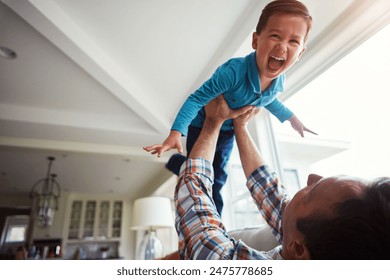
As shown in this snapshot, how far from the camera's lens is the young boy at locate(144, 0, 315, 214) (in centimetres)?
44

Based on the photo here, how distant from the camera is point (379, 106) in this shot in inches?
22.1

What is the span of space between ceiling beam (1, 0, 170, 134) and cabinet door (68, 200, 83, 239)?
2991 mm

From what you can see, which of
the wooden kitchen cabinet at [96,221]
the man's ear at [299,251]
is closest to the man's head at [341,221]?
the man's ear at [299,251]

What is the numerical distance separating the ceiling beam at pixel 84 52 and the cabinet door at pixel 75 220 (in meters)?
2.99

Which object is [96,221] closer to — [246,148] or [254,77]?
[246,148]

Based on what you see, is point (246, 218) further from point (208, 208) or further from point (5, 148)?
point (5, 148)

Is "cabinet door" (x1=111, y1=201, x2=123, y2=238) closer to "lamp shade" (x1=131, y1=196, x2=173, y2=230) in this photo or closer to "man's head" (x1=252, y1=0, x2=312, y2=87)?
"lamp shade" (x1=131, y1=196, x2=173, y2=230)

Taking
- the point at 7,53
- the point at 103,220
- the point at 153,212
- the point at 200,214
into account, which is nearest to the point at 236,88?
the point at 200,214

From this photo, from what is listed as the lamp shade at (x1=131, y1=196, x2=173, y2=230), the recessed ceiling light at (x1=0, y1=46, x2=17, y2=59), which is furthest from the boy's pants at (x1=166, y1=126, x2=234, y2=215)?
the lamp shade at (x1=131, y1=196, x2=173, y2=230)

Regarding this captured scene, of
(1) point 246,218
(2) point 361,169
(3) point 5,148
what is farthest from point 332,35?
(3) point 5,148

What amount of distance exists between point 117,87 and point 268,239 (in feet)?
2.13

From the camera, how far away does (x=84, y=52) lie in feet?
2.92

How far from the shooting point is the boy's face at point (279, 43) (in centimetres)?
44

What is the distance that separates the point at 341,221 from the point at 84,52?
3.11 feet
